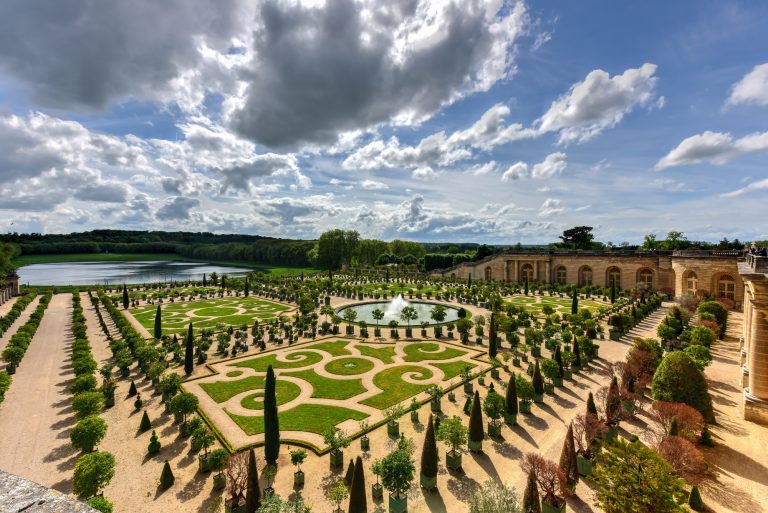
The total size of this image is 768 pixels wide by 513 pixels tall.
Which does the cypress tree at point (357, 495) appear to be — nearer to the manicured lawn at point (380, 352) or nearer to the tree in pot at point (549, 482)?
the tree in pot at point (549, 482)

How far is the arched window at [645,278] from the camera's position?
222 ft

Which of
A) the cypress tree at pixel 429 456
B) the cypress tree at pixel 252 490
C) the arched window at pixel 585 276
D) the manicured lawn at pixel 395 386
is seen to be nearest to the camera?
the cypress tree at pixel 252 490

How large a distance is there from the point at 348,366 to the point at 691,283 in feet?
187

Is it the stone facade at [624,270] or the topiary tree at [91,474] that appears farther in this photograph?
the stone facade at [624,270]

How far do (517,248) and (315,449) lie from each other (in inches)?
3076

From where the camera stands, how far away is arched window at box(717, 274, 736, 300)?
5184 cm

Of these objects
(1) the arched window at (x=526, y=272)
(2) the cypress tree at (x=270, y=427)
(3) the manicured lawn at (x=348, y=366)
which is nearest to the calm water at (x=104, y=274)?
(3) the manicured lawn at (x=348, y=366)

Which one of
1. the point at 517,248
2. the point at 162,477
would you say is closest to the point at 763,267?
the point at 162,477

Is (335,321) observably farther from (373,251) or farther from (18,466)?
(373,251)

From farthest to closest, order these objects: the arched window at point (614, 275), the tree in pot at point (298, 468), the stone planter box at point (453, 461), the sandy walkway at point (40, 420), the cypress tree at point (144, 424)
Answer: the arched window at point (614, 275), the cypress tree at point (144, 424), the sandy walkway at point (40, 420), the stone planter box at point (453, 461), the tree in pot at point (298, 468)

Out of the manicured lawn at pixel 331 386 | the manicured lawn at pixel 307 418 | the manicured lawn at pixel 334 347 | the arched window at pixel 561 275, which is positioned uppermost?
the arched window at pixel 561 275

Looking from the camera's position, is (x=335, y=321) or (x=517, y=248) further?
(x=517, y=248)

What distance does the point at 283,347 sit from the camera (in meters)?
37.4

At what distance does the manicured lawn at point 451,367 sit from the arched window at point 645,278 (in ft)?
181
